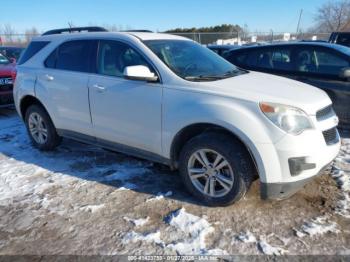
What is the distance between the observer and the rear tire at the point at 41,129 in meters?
5.36

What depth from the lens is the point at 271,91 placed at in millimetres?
3596

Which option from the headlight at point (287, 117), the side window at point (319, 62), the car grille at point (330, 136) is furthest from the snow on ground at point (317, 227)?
the side window at point (319, 62)

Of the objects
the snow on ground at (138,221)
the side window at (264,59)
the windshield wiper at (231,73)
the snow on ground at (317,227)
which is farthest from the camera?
the side window at (264,59)

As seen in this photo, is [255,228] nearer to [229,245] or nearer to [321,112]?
[229,245]

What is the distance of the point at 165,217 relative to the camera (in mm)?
3553

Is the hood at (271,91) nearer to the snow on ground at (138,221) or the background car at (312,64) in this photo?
the snow on ground at (138,221)

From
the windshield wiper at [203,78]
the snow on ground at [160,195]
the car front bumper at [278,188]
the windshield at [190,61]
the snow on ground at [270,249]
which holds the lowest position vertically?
the snow on ground at [160,195]

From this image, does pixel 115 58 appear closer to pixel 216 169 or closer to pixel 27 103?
pixel 216 169

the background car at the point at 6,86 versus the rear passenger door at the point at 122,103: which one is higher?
the rear passenger door at the point at 122,103

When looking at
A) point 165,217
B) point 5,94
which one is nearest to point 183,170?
point 165,217

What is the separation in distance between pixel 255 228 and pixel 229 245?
1.23 ft

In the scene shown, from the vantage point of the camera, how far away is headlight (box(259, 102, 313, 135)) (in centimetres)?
322

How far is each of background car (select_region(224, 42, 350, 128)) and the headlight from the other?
2494 millimetres

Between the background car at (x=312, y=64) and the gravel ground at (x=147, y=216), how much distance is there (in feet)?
3.48
